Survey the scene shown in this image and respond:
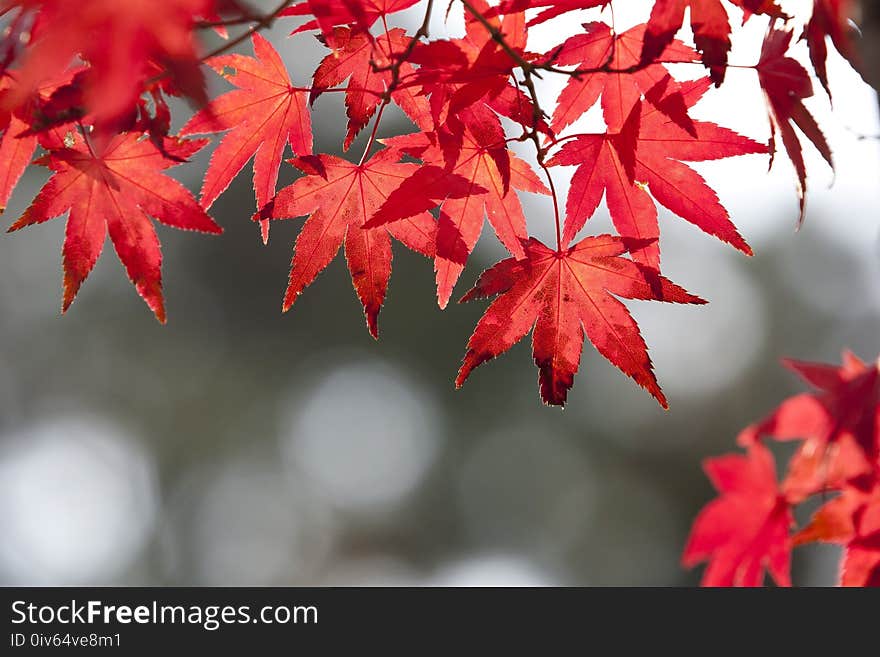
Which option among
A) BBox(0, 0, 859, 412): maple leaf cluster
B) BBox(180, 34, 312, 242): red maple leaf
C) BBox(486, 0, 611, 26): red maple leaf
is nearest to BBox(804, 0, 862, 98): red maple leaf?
BBox(0, 0, 859, 412): maple leaf cluster

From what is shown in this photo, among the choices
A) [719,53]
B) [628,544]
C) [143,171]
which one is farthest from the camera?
[628,544]

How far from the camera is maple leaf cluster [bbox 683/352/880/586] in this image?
85 cm

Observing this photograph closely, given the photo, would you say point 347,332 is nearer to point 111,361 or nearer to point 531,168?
point 111,361

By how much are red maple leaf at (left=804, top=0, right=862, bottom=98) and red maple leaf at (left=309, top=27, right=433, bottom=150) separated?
1.41 ft

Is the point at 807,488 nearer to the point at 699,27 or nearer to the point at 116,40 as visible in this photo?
the point at 699,27

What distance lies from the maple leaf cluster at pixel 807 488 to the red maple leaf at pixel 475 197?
37cm

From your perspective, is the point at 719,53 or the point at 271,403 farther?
the point at 271,403

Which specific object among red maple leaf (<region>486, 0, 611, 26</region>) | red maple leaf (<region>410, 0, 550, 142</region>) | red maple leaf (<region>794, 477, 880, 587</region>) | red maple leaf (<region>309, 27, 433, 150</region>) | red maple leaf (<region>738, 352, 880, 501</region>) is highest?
red maple leaf (<region>309, 27, 433, 150</region>)

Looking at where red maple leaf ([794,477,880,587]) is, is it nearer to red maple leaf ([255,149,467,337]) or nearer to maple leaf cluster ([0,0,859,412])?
maple leaf cluster ([0,0,859,412])

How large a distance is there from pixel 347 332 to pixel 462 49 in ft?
25.3

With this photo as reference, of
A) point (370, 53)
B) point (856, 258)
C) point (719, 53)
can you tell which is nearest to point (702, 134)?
point (719, 53)

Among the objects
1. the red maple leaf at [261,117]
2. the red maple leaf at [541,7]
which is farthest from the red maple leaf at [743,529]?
the red maple leaf at [261,117]

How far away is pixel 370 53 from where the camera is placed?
39.4 inches

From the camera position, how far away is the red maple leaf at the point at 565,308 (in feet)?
3.28
